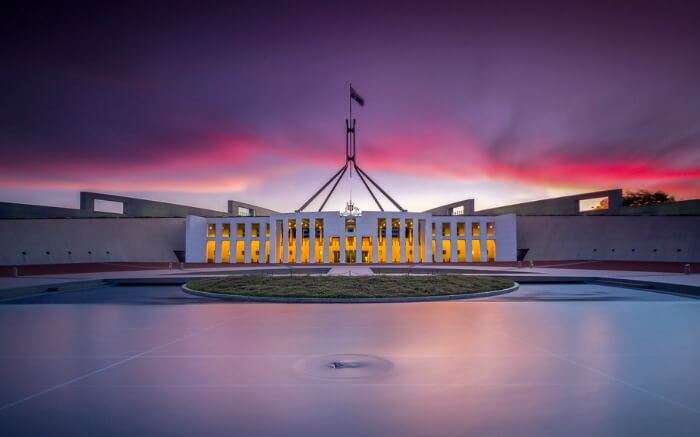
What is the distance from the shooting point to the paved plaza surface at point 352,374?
467cm

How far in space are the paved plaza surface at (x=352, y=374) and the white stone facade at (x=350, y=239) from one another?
39.9m

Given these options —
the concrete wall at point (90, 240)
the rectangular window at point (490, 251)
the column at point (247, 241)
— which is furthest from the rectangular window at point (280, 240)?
the rectangular window at point (490, 251)

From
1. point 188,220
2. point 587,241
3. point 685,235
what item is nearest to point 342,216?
point 188,220

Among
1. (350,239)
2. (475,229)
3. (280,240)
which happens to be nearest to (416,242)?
(350,239)

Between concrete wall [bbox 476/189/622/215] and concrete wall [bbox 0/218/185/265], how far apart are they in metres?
60.3

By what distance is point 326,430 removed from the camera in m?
4.46

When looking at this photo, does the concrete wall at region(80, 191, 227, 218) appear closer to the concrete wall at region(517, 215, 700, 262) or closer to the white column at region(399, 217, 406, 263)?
the white column at region(399, 217, 406, 263)

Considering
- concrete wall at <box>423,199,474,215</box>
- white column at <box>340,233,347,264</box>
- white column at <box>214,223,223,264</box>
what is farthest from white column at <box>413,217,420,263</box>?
white column at <box>214,223,223,264</box>

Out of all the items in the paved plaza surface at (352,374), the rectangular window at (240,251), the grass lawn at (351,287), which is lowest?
the paved plaza surface at (352,374)

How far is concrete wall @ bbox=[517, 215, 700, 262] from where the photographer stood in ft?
148

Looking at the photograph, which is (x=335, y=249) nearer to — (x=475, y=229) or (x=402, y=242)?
(x=402, y=242)

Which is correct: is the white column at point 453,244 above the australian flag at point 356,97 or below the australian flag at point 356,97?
below

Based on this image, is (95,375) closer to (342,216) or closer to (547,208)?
(342,216)

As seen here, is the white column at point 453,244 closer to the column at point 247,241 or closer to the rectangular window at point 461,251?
the rectangular window at point 461,251
